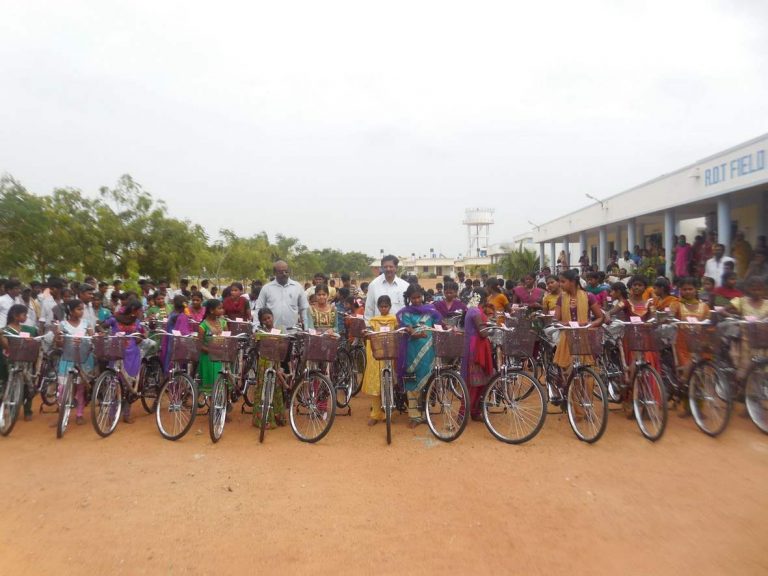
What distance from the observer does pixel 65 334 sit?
6.97m

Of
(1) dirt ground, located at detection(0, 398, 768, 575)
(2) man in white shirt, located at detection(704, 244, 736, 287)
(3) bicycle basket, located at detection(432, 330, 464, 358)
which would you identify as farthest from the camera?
(2) man in white shirt, located at detection(704, 244, 736, 287)

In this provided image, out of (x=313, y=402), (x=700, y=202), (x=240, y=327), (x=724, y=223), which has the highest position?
(x=700, y=202)

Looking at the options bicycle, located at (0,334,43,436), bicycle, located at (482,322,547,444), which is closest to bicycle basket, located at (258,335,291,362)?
bicycle, located at (482,322,547,444)

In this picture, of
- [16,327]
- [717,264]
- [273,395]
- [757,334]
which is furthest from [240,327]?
[717,264]

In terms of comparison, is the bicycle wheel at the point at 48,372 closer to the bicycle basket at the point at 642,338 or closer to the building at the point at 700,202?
the bicycle basket at the point at 642,338

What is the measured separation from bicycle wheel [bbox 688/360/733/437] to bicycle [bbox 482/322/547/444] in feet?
5.48

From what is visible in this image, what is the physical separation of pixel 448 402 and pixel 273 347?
200 cm

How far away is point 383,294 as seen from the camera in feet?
24.7

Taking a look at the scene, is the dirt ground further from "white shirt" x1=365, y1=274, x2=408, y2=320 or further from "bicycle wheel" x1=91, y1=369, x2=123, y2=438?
"white shirt" x1=365, y1=274, x2=408, y2=320

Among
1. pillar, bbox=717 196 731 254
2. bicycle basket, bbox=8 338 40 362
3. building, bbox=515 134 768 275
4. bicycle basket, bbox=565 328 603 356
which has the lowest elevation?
bicycle basket, bbox=8 338 40 362

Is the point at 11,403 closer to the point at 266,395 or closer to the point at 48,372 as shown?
the point at 48,372

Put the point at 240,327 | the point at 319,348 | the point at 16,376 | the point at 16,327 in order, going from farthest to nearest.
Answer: the point at 240,327 → the point at 16,327 → the point at 16,376 → the point at 319,348

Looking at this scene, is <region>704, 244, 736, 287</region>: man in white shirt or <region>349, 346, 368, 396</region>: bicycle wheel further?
<region>704, 244, 736, 287</region>: man in white shirt

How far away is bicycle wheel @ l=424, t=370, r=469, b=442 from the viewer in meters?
6.21
